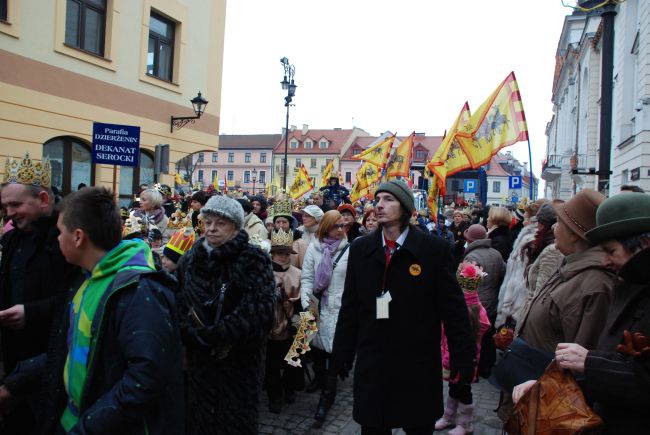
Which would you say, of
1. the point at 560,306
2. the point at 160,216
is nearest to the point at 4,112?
the point at 160,216

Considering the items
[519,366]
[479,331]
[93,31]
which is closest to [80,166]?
[93,31]

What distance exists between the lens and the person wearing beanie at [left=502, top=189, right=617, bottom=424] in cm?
275

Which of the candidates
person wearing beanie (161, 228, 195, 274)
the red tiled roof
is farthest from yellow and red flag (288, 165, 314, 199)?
the red tiled roof

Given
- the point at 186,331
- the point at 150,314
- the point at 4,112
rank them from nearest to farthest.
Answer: the point at 150,314 → the point at 186,331 → the point at 4,112

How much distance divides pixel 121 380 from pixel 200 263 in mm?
1638

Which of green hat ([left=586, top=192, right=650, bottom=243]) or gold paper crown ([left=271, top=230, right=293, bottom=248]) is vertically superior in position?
green hat ([left=586, top=192, right=650, bottom=243])

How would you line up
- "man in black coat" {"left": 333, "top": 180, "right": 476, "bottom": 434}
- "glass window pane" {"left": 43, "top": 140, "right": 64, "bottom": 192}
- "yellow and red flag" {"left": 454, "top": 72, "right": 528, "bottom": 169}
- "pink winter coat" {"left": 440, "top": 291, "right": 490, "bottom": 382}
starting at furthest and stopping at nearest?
"glass window pane" {"left": 43, "top": 140, "right": 64, "bottom": 192} → "yellow and red flag" {"left": 454, "top": 72, "right": 528, "bottom": 169} → "pink winter coat" {"left": 440, "top": 291, "right": 490, "bottom": 382} → "man in black coat" {"left": 333, "top": 180, "right": 476, "bottom": 434}

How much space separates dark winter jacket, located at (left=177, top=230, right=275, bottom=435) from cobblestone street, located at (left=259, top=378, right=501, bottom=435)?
4.99 ft

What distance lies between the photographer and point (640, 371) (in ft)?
6.47

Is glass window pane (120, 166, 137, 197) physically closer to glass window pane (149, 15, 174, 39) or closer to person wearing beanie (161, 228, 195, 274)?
glass window pane (149, 15, 174, 39)

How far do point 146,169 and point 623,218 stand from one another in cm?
1378

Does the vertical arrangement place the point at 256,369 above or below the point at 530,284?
below

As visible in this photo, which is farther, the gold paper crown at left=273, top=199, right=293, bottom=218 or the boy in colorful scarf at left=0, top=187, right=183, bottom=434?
the gold paper crown at left=273, top=199, right=293, bottom=218

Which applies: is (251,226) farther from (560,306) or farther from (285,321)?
(560,306)
